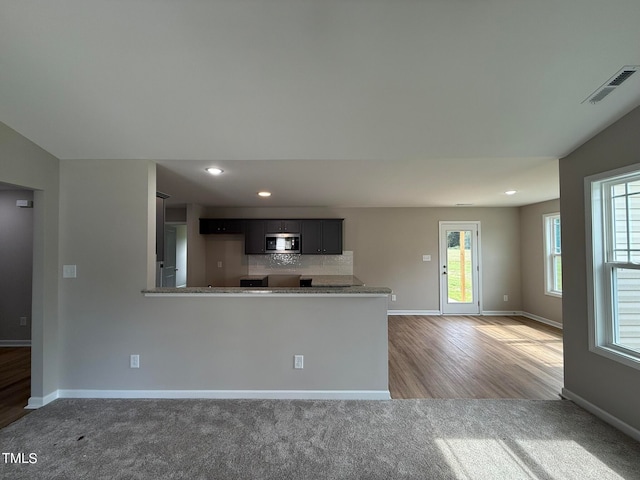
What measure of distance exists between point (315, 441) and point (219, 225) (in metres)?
4.41

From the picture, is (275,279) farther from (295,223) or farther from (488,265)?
(488,265)

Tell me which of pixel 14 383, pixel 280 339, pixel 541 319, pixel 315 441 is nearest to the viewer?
pixel 315 441

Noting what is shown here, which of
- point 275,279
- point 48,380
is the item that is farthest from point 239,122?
point 275,279

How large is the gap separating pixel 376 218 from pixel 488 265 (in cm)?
260

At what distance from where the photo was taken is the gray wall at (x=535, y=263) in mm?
5180

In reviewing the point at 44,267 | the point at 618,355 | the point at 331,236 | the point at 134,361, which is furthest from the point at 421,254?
the point at 44,267

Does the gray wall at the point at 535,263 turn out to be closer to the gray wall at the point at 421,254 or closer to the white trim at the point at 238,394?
the gray wall at the point at 421,254

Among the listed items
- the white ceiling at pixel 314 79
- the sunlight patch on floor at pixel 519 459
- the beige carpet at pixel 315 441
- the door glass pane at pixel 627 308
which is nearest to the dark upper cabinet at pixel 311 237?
the white ceiling at pixel 314 79

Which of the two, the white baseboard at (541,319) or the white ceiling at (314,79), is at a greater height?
the white ceiling at (314,79)

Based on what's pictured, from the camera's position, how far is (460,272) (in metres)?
5.94

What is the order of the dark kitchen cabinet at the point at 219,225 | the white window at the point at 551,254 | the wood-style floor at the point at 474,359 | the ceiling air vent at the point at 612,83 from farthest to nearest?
1. the dark kitchen cabinet at the point at 219,225
2. the white window at the point at 551,254
3. the wood-style floor at the point at 474,359
4. the ceiling air vent at the point at 612,83

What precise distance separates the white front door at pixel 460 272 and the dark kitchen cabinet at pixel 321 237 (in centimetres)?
229

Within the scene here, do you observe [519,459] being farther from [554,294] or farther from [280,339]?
[554,294]

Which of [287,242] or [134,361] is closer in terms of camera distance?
[134,361]
